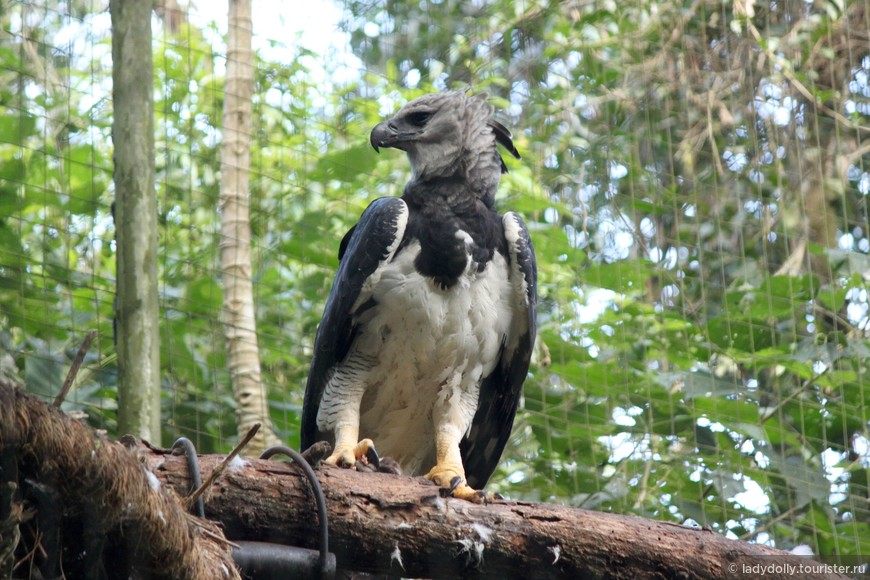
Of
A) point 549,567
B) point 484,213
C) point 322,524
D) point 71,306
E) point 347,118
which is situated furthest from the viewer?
point 347,118

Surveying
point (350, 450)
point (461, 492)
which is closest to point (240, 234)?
point (350, 450)

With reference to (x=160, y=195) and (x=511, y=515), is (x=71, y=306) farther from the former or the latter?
(x=511, y=515)

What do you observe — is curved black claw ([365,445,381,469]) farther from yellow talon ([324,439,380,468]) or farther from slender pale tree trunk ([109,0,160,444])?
slender pale tree trunk ([109,0,160,444])

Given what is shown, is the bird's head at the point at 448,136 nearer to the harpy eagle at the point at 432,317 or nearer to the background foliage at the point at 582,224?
the harpy eagle at the point at 432,317

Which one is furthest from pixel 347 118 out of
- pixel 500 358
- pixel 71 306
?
pixel 500 358

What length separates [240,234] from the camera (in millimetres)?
4801

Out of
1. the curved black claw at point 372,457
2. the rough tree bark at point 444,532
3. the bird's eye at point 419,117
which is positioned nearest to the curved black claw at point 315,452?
the rough tree bark at point 444,532

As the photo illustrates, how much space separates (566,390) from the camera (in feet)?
16.4

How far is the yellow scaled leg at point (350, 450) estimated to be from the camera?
311 cm

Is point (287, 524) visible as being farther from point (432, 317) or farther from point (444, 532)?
point (432, 317)

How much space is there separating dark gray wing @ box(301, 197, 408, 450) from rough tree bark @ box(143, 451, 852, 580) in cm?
86

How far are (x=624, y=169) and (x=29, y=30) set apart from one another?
275cm

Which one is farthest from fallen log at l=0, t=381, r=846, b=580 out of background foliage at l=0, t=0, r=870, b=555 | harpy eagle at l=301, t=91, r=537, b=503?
background foliage at l=0, t=0, r=870, b=555

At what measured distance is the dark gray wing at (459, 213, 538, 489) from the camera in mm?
3475
